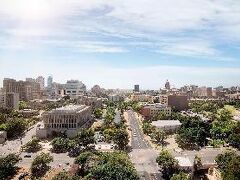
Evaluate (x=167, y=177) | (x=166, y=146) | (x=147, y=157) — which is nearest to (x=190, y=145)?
(x=166, y=146)

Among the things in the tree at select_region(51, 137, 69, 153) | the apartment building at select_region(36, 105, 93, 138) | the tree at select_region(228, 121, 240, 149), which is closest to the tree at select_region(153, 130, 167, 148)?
the tree at select_region(228, 121, 240, 149)

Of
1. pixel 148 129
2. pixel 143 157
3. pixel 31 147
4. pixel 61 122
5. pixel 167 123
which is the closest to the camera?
pixel 143 157

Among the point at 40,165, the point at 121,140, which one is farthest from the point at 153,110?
the point at 40,165

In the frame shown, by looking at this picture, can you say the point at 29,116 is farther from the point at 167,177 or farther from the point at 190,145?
the point at 167,177

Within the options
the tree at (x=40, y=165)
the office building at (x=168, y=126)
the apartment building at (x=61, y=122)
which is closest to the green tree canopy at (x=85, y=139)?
the tree at (x=40, y=165)

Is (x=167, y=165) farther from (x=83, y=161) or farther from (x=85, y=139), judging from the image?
(x=85, y=139)

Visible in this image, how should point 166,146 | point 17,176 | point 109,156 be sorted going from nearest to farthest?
point 109,156 < point 17,176 < point 166,146

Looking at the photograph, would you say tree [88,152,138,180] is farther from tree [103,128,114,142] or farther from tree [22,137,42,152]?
tree [103,128,114,142]

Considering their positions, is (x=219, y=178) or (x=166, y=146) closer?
(x=219, y=178)
